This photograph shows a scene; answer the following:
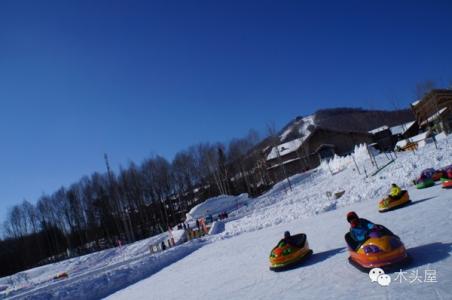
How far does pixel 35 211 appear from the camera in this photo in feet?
219

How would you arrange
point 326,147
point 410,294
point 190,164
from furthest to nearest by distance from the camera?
point 190,164
point 326,147
point 410,294

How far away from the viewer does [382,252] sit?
702cm

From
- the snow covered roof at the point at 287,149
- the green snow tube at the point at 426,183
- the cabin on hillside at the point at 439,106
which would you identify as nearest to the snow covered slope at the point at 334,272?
the green snow tube at the point at 426,183

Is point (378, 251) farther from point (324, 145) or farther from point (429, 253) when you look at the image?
point (324, 145)

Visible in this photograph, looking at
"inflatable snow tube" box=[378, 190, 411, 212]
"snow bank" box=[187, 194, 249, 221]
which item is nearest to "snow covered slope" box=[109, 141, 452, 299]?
"inflatable snow tube" box=[378, 190, 411, 212]

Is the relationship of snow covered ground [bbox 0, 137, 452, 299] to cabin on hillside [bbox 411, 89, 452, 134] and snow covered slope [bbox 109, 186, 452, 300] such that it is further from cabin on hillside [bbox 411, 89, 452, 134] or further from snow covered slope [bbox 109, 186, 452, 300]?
cabin on hillside [bbox 411, 89, 452, 134]

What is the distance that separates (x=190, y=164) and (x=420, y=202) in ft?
206

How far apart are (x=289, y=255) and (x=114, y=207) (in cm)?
5857

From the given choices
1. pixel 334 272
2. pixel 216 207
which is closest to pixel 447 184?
pixel 334 272

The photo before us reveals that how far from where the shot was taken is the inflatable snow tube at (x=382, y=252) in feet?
22.8

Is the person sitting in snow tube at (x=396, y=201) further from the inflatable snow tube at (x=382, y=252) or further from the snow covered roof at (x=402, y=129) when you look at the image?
the snow covered roof at (x=402, y=129)

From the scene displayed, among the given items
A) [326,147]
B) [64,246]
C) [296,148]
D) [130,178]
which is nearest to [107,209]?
[130,178]

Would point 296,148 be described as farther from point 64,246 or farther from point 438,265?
point 438,265

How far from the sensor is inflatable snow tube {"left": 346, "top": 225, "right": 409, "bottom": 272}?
6952 millimetres
